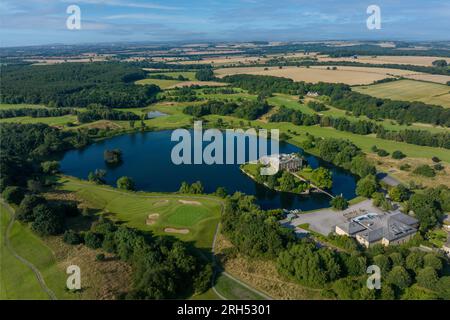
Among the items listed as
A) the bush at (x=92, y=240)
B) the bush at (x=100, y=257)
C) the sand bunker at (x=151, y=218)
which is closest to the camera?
the bush at (x=100, y=257)

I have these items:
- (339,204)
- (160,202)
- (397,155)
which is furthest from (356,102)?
(160,202)

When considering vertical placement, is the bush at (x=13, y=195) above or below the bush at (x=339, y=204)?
above

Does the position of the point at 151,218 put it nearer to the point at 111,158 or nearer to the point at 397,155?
the point at 111,158

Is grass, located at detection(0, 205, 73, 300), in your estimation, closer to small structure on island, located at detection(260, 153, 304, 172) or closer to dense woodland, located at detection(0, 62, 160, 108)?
small structure on island, located at detection(260, 153, 304, 172)

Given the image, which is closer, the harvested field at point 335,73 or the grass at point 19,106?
the grass at point 19,106

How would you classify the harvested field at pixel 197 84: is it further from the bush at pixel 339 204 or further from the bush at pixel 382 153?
the bush at pixel 339 204

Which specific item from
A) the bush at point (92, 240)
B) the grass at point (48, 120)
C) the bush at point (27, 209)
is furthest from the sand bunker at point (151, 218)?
the grass at point (48, 120)

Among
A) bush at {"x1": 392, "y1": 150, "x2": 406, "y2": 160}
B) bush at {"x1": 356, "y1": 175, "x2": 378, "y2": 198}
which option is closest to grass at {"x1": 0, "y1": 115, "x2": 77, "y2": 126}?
bush at {"x1": 356, "y1": 175, "x2": 378, "y2": 198}
